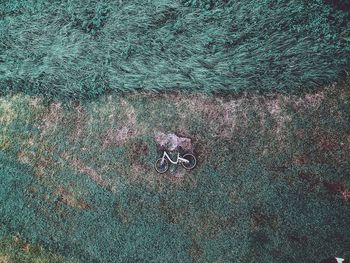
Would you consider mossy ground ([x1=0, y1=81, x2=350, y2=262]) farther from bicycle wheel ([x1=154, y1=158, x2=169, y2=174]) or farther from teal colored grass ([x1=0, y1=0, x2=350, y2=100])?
teal colored grass ([x1=0, y1=0, x2=350, y2=100])

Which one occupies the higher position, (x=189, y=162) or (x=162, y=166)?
(x=189, y=162)

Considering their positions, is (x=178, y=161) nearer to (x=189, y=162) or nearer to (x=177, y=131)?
(x=189, y=162)

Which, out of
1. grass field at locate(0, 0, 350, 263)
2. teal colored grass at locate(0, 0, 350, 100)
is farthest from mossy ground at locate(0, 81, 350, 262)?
teal colored grass at locate(0, 0, 350, 100)

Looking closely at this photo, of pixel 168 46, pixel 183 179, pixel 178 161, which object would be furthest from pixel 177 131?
pixel 168 46

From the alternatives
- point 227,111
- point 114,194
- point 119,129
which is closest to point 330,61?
point 227,111

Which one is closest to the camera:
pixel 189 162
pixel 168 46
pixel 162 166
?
pixel 189 162

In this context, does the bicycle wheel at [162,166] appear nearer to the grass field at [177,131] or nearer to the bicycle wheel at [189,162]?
the grass field at [177,131]
